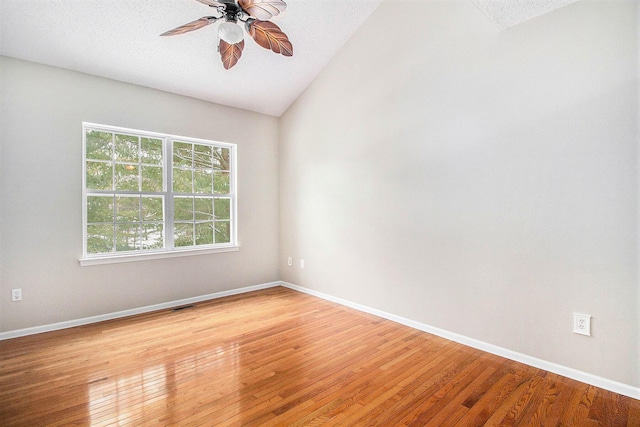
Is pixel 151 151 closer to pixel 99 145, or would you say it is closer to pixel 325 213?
pixel 99 145

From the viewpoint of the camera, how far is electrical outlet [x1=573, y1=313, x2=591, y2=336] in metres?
2.23

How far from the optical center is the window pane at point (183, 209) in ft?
13.4

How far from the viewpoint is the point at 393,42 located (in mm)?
3434

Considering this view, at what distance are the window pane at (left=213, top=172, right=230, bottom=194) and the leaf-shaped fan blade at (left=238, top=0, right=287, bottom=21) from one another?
→ 266 centimetres

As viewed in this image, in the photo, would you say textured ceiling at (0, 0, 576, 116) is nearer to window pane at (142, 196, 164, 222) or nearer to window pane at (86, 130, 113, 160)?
window pane at (86, 130, 113, 160)

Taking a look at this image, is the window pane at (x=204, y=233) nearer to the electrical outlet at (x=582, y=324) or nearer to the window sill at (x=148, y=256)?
the window sill at (x=148, y=256)

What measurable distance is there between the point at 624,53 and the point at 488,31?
0.98 metres

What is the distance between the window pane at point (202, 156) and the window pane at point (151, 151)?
0.44m

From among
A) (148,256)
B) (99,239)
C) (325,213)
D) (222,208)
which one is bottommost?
(148,256)

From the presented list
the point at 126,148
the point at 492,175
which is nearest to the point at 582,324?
the point at 492,175

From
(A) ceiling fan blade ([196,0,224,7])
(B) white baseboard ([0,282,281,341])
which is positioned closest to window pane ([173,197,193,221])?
(B) white baseboard ([0,282,281,341])

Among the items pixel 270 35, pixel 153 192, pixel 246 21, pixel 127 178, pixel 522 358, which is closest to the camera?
pixel 246 21

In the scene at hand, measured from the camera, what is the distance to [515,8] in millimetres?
2338

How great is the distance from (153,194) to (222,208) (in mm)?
920
